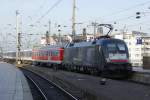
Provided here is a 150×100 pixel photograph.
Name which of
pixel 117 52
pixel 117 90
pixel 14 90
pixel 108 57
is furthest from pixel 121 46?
pixel 14 90

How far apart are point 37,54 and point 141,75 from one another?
4461cm

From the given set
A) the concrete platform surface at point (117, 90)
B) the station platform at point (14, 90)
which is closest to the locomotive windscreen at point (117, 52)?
the concrete platform surface at point (117, 90)

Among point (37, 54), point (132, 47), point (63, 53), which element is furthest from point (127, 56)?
point (132, 47)

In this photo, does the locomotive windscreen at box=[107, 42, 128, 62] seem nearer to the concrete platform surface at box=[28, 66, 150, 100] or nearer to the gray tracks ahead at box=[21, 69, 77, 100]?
the concrete platform surface at box=[28, 66, 150, 100]

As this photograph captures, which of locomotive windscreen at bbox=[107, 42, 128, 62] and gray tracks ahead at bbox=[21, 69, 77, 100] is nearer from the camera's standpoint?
gray tracks ahead at bbox=[21, 69, 77, 100]

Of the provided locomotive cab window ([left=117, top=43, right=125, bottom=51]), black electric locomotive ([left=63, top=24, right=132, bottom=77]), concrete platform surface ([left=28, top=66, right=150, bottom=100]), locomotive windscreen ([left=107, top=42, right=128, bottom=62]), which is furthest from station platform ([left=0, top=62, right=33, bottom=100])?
locomotive cab window ([left=117, top=43, right=125, bottom=51])

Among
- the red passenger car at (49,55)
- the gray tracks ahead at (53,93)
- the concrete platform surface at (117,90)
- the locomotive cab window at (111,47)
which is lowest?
the gray tracks ahead at (53,93)

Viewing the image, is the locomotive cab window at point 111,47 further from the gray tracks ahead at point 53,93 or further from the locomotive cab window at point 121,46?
the gray tracks ahead at point 53,93

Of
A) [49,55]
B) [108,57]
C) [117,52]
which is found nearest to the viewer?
[108,57]

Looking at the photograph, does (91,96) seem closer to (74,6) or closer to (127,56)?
(127,56)

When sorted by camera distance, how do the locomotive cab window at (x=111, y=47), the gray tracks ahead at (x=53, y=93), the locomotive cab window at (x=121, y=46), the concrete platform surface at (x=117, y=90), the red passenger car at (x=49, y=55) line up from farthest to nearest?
the red passenger car at (x=49, y=55)
the locomotive cab window at (x=121, y=46)
the locomotive cab window at (x=111, y=47)
the gray tracks ahead at (x=53, y=93)
the concrete platform surface at (x=117, y=90)

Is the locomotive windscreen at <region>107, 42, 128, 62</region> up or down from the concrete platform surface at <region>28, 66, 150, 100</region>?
up

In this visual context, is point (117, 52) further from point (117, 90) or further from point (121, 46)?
point (117, 90)

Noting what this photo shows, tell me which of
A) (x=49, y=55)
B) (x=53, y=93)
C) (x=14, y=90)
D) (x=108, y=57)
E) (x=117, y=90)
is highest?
(x=108, y=57)
